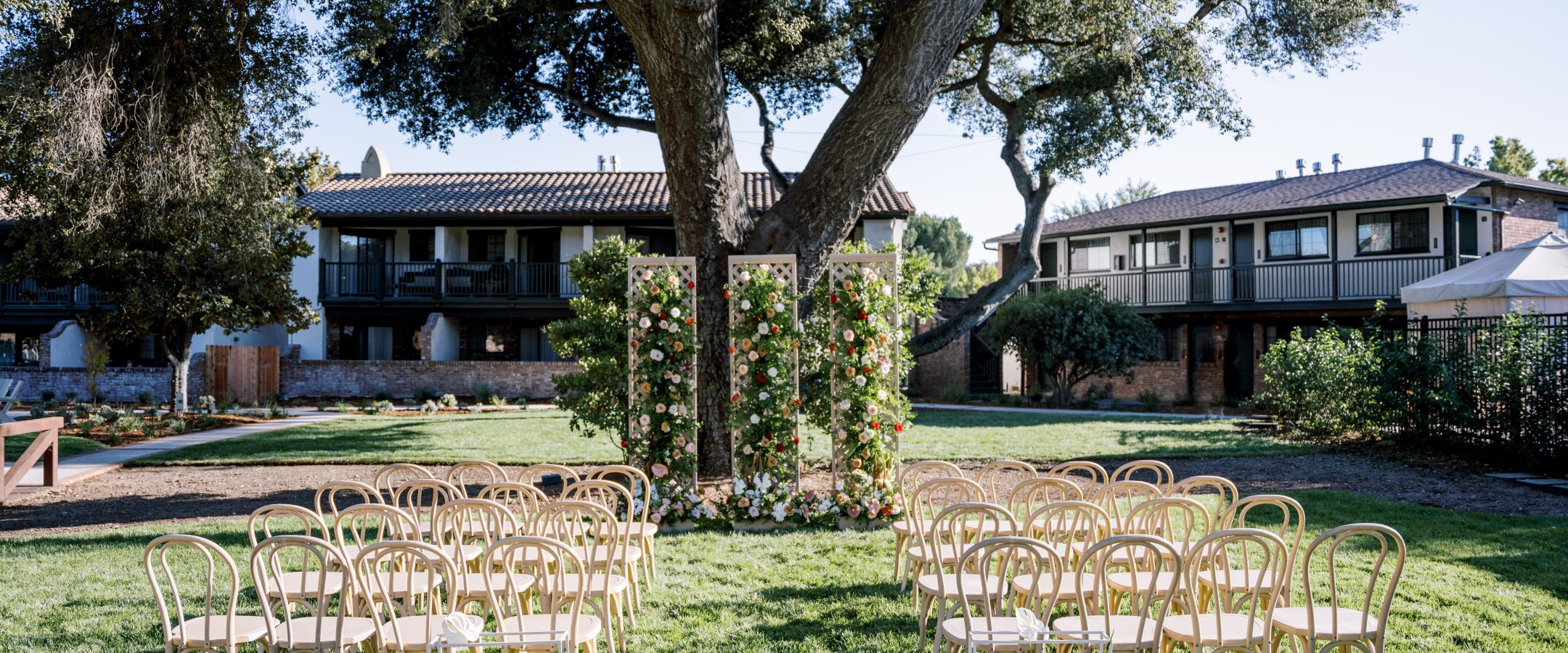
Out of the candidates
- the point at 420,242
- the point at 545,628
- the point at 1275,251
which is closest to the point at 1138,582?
the point at 545,628

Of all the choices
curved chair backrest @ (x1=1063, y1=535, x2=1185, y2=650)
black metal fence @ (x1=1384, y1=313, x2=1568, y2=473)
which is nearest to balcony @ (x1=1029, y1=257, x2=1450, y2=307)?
black metal fence @ (x1=1384, y1=313, x2=1568, y2=473)

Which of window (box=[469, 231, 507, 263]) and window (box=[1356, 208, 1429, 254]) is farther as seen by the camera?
window (box=[469, 231, 507, 263])

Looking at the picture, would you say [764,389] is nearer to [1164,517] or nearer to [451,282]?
[1164,517]

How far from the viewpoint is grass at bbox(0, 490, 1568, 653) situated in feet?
17.1

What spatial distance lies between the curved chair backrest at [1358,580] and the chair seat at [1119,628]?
0.61m

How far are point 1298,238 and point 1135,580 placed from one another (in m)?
23.2

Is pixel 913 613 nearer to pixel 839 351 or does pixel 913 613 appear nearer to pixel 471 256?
pixel 839 351

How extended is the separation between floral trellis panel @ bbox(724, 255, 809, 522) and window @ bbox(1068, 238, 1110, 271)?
2172 centimetres

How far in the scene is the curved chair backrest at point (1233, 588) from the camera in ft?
12.2

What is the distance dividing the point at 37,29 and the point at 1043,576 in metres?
11.2

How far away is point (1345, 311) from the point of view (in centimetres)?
2266

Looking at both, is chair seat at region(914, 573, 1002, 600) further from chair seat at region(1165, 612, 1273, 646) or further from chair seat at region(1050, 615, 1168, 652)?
chair seat at region(1165, 612, 1273, 646)

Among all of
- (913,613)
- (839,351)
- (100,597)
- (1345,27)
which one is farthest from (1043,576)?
(1345,27)

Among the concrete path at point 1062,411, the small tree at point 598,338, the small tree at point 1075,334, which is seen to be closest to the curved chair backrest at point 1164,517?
the small tree at point 598,338
